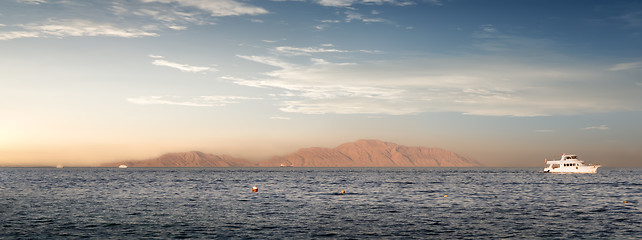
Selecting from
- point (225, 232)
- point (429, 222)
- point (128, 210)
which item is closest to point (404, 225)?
point (429, 222)

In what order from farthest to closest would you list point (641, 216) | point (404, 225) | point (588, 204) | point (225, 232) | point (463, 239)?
point (588, 204), point (641, 216), point (404, 225), point (225, 232), point (463, 239)

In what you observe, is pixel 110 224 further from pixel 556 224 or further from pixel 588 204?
pixel 588 204

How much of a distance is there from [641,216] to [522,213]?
1116 centimetres

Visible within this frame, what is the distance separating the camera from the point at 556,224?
45594 millimetres

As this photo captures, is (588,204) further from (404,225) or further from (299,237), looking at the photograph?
(299,237)

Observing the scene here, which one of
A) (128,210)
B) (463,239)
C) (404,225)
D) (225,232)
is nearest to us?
(463,239)

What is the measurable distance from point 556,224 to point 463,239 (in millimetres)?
13134

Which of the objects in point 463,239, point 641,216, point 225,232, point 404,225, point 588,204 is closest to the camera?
point 463,239

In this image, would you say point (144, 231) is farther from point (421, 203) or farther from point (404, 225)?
point (421, 203)

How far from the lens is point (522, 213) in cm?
5500

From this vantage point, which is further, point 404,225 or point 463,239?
point 404,225

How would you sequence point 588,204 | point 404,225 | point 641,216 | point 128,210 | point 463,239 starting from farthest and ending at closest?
point 588,204 < point 128,210 < point 641,216 < point 404,225 < point 463,239

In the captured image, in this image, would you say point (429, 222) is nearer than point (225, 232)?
No

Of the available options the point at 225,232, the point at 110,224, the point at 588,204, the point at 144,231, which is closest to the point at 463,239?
the point at 225,232
